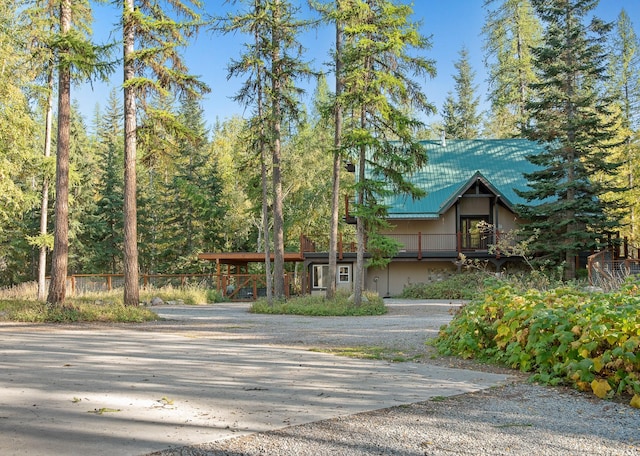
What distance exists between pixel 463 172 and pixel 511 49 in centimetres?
1358

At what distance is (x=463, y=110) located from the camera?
50.7m

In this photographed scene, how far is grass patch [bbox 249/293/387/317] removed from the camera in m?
18.0

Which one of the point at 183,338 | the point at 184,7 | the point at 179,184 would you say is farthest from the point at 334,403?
the point at 179,184

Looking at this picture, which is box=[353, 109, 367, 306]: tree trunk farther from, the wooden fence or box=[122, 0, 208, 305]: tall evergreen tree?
the wooden fence

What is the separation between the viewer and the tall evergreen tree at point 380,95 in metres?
17.5

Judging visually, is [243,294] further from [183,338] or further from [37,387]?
[37,387]

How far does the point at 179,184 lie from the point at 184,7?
24898 mm

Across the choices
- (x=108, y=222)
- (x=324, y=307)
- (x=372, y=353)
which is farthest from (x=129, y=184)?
(x=108, y=222)

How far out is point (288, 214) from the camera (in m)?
37.2

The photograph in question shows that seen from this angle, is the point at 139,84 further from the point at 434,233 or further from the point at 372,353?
the point at 434,233

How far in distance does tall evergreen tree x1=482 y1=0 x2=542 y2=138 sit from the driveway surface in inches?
1313

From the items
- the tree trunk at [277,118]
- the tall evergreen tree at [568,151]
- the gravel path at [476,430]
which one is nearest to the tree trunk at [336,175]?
the tree trunk at [277,118]

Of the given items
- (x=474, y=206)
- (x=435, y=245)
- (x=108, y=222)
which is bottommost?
(x=435, y=245)

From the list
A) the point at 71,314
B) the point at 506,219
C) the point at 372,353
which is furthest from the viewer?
the point at 506,219
